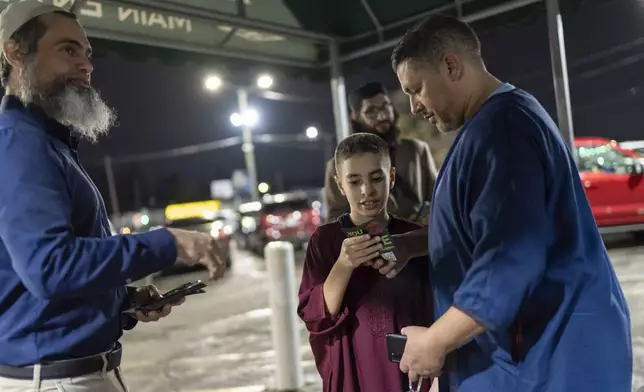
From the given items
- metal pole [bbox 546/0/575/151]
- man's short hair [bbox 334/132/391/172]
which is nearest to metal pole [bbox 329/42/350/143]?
metal pole [bbox 546/0/575/151]

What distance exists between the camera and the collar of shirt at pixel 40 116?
1.87 metres

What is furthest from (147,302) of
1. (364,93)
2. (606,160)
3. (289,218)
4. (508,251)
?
(289,218)

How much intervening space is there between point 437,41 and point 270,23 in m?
3.84

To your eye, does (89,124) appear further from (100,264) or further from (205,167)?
(205,167)

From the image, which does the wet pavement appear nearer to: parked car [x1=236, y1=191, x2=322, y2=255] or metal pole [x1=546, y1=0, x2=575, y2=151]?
metal pole [x1=546, y1=0, x2=575, y2=151]

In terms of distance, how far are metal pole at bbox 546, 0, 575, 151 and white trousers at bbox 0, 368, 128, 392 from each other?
416 centimetres

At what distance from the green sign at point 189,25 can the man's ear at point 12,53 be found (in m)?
2.51

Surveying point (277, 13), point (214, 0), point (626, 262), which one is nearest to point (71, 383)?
point (214, 0)

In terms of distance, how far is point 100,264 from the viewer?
1651mm

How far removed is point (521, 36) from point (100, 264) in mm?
6438

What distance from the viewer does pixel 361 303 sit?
2.36 meters

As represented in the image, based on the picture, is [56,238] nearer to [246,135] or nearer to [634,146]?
[634,146]

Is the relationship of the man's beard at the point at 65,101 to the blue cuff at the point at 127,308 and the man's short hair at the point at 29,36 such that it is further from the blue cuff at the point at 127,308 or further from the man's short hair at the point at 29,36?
the blue cuff at the point at 127,308

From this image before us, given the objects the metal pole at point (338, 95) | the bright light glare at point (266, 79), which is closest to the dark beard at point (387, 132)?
the metal pole at point (338, 95)
